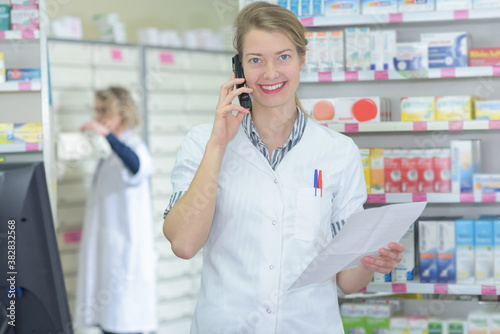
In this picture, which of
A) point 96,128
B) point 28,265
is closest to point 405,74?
point 28,265

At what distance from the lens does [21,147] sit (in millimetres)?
3146

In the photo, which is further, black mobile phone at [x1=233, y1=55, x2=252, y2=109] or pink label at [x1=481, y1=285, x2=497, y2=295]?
pink label at [x1=481, y1=285, x2=497, y2=295]

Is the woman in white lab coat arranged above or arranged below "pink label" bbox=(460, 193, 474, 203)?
below

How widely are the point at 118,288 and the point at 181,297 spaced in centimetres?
104

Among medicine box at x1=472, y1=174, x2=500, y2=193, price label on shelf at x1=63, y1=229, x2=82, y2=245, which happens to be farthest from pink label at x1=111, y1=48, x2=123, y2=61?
medicine box at x1=472, y1=174, x2=500, y2=193

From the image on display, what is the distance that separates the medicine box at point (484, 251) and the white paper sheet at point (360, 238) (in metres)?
1.47

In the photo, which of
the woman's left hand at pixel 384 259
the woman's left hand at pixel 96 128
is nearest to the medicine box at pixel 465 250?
the woman's left hand at pixel 384 259

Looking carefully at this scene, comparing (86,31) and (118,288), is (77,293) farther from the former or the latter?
(86,31)

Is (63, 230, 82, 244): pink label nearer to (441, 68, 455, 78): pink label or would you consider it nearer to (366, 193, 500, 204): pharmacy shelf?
(366, 193, 500, 204): pharmacy shelf

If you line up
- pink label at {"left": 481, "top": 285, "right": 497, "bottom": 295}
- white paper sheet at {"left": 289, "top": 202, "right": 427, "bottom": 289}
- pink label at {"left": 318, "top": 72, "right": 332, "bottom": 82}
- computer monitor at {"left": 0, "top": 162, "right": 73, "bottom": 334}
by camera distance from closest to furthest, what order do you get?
computer monitor at {"left": 0, "top": 162, "right": 73, "bottom": 334} → white paper sheet at {"left": 289, "top": 202, "right": 427, "bottom": 289} → pink label at {"left": 481, "top": 285, "right": 497, "bottom": 295} → pink label at {"left": 318, "top": 72, "right": 332, "bottom": 82}

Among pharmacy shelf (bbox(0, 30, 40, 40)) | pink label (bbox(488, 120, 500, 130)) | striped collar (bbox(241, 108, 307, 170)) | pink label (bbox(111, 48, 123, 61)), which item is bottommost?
striped collar (bbox(241, 108, 307, 170))

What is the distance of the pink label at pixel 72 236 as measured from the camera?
552cm

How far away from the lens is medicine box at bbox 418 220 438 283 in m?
3.12

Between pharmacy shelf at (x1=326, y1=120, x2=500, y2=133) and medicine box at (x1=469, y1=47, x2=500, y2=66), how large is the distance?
13.2 inches
